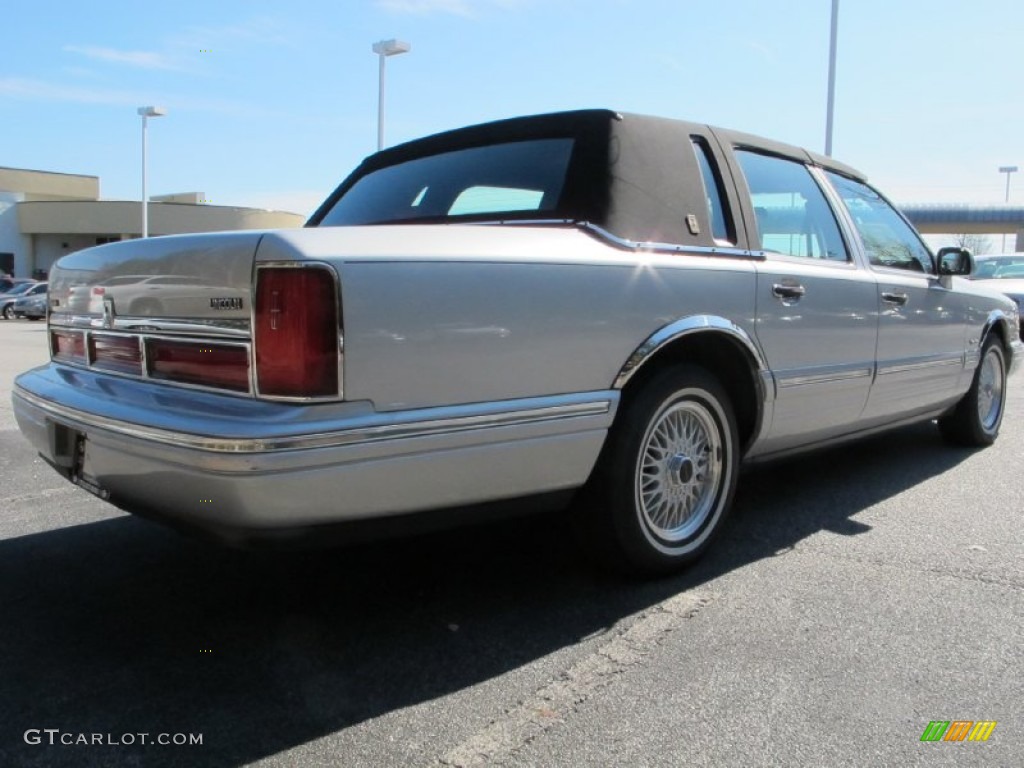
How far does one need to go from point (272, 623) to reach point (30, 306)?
94.7 ft

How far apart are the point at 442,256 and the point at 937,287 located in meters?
3.47

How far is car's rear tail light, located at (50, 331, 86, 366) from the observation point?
2.99m

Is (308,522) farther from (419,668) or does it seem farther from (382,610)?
(382,610)

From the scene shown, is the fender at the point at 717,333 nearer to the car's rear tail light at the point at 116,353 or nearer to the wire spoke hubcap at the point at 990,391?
the car's rear tail light at the point at 116,353

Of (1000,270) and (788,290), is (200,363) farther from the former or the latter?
(1000,270)

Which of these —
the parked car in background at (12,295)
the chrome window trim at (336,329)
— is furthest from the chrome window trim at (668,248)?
the parked car in background at (12,295)

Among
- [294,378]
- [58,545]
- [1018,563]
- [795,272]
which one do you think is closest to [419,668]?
[294,378]

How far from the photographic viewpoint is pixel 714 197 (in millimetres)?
3406

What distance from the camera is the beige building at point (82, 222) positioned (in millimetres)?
43062

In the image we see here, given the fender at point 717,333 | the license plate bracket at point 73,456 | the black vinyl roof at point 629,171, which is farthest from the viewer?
the black vinyl roof at point 629,171

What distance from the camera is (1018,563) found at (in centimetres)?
337

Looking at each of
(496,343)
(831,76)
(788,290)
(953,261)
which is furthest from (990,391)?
(831,76)

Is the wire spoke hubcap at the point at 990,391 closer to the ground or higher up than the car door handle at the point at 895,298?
closer to the ground

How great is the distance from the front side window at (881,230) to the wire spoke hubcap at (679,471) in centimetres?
159
